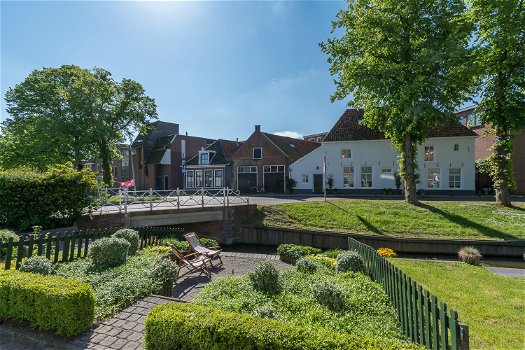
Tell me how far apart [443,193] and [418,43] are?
51.3 feet

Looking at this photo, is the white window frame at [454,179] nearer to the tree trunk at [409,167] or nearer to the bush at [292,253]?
the tree trunk at [409,167]

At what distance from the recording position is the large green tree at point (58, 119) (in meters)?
24.6

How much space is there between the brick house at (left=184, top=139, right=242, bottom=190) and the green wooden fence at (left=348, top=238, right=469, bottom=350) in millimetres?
32347

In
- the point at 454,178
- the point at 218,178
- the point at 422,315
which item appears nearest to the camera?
the point at 422,315

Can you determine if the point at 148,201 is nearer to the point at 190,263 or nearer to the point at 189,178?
the point at 190,263

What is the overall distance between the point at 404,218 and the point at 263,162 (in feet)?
64.3

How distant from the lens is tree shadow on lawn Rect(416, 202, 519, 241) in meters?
14.6

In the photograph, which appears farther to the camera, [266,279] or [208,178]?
[208,178]

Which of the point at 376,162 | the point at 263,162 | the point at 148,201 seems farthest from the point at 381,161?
the point at 148,201

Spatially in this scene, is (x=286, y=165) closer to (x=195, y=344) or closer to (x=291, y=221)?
(x=291, y=221)

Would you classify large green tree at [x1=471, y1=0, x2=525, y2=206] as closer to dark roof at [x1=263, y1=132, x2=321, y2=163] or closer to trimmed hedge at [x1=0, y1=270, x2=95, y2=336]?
dark roof at [x1=263, y1=132, x2=321, y2=163]

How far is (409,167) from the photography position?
20.1 m

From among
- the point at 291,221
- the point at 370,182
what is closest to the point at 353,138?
the point at 370,182

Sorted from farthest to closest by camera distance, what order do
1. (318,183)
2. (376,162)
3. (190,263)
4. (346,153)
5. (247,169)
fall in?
1. (247,169)
2. (318,183)
3. (346,153)
4. (376,162)
5. (190,263)
